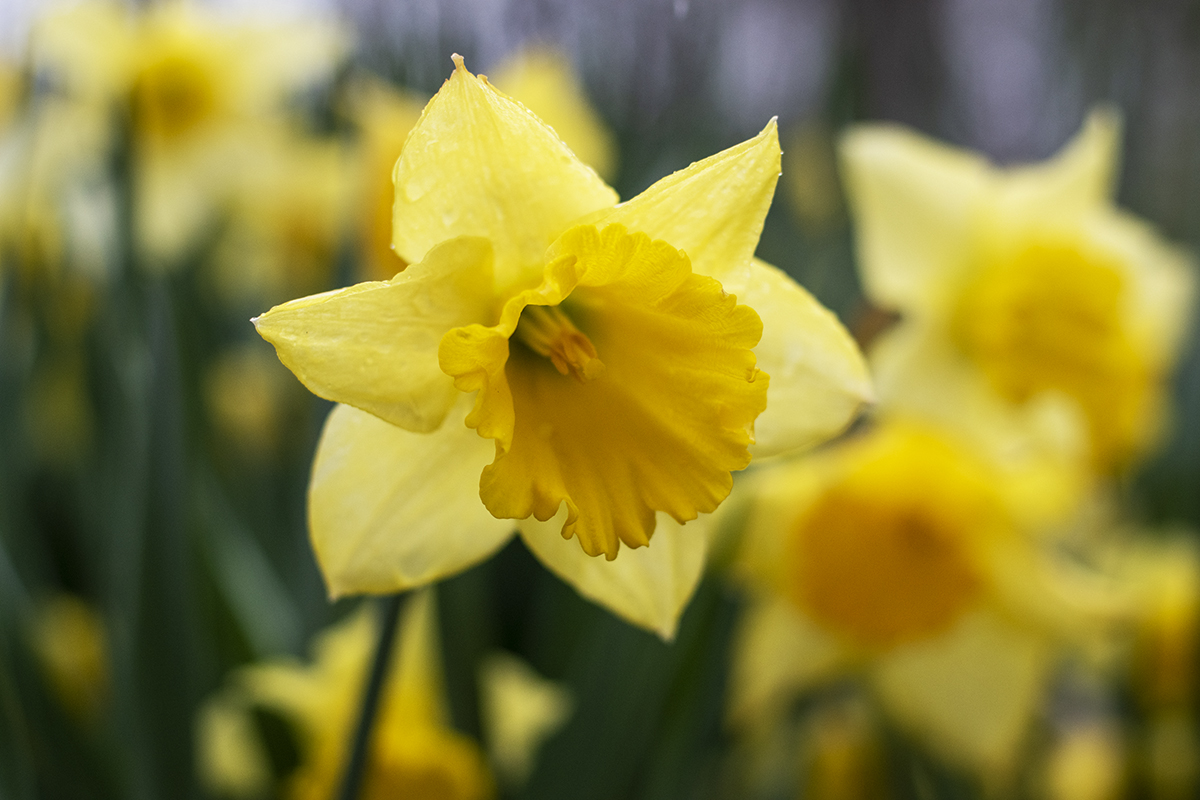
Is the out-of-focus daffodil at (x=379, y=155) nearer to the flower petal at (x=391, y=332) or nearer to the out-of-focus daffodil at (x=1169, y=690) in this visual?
the flower petal at (x=391, y=332)

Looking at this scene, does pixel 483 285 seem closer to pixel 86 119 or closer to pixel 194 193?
pixel 86 119

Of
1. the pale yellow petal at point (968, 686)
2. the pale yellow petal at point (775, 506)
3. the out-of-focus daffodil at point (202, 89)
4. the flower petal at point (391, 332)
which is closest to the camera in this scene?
the flower petal at point (391, 332)

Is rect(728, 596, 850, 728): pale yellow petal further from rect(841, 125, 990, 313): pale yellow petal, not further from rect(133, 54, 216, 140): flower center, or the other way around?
rect(133, 54, 216, 140): flower center

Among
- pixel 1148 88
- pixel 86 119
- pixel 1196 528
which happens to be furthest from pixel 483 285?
pixel 1148 88

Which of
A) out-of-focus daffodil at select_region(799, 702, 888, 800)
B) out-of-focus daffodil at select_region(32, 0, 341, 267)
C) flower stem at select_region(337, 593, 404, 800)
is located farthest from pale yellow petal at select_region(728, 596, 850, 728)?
out-of-focus daffodil at select_region(32, 0, 341, 267)

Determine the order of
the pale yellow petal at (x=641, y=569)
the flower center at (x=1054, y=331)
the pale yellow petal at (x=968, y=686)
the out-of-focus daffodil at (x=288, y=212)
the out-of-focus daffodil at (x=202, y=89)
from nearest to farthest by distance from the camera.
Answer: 1. the pale yellow petal at (x=641, y=569)
2. the flower center at (x=1054, y=331)
3. the pale yellow petal at (x=968, y=686)
4. the out-of-focus daffodil at (x=202, y=89)
5. the out-of-focus daffodil at (x=288, y=212)

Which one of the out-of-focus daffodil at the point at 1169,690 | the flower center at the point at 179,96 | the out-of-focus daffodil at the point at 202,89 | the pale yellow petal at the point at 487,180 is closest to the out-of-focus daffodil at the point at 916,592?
the out-of-focus daffodil at the point at 1169,690

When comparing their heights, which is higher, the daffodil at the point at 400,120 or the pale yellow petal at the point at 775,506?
the daffodil at the point at 400,120
